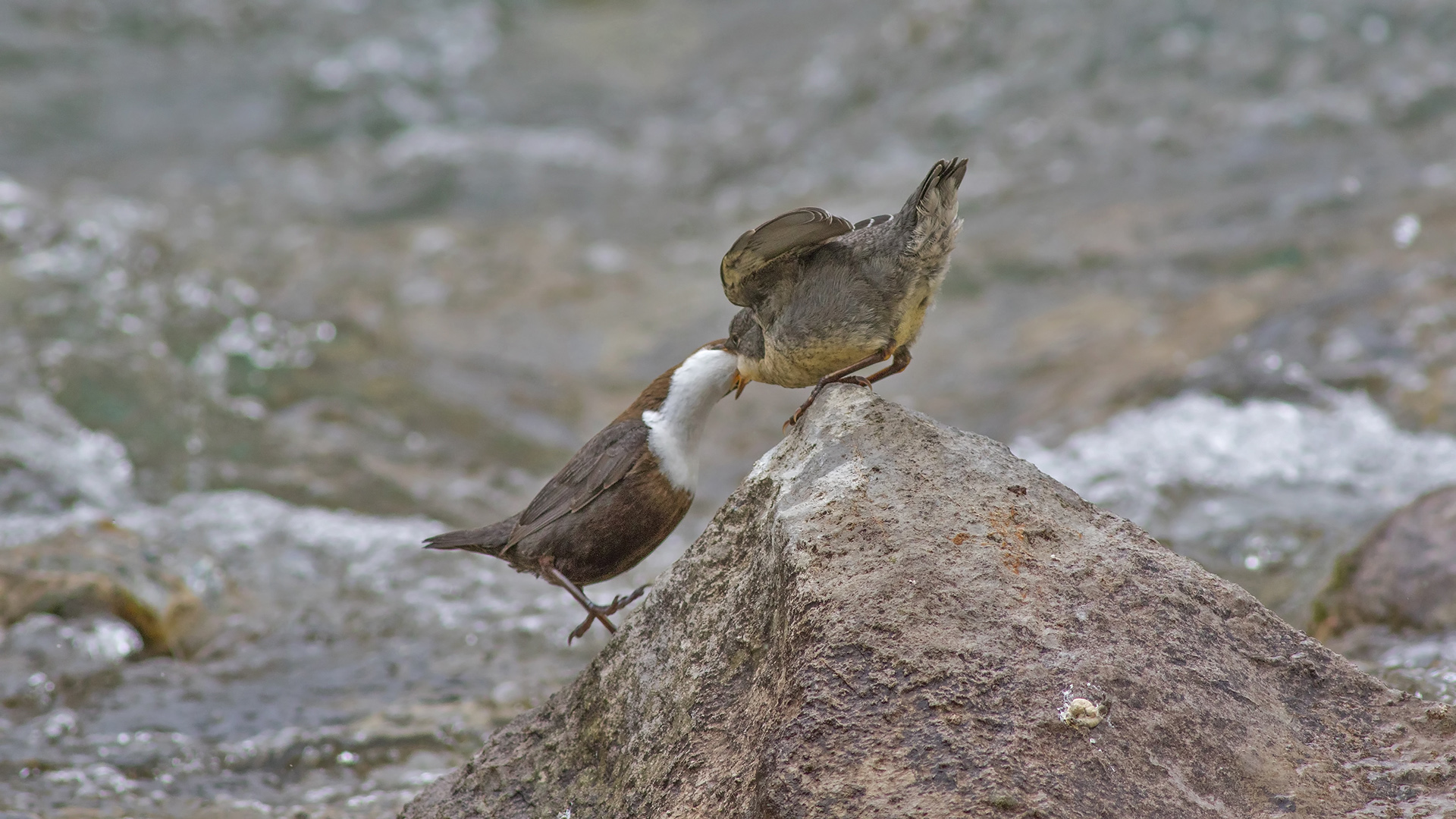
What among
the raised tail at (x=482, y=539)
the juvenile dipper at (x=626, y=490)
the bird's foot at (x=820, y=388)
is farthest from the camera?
the raised tail at (x=482, y=539)

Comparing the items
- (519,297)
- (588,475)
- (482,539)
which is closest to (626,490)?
(588,475)

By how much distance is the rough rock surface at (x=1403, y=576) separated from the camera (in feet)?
13.2

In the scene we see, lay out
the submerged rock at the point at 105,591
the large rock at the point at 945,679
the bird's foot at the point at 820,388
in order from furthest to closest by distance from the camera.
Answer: the submerged rock at the point at 105,591 → the bird's foot at the point at 820,388 → the large rock at the point at 945,679

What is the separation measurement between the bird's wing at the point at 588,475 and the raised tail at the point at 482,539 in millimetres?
73

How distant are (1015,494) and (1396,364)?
4532mm

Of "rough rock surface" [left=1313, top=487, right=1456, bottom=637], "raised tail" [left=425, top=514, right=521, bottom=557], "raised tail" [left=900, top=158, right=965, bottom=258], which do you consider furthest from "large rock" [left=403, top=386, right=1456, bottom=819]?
"rough rock surface" [left=1313, top=487, right=1456, bottom=637]

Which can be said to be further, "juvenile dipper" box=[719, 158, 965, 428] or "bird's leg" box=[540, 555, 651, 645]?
"bird's leg" box=[540, 555, 651, 645]

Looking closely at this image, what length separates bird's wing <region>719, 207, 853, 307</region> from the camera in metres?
3.11

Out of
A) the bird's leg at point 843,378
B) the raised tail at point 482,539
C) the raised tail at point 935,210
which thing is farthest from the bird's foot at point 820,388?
the raised tail at point 482,539

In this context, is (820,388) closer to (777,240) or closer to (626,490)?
(777,240)

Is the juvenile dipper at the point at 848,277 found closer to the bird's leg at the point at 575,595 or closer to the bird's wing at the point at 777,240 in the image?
the bird's wing at the point at 777,240

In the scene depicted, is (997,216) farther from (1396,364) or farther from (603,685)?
(603,685)

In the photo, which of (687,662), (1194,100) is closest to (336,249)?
(1194,100)

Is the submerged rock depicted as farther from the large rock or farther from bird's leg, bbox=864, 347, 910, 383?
bird's leg, bbox=864, 347, 910, 383
